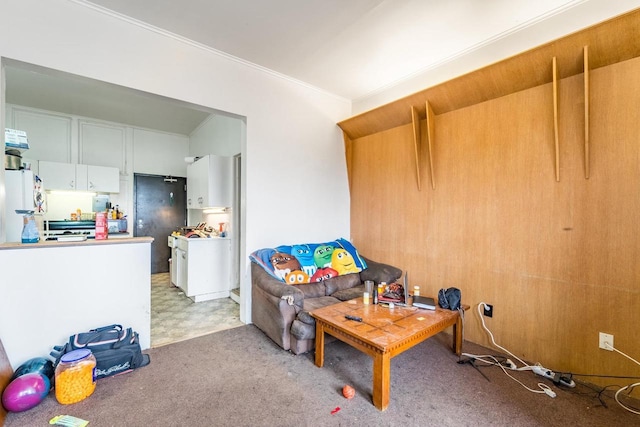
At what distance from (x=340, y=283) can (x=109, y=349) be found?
2.15 metres

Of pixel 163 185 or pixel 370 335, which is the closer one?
pixel 370 335

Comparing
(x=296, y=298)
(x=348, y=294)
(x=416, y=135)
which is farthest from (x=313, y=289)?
(x=416, y=135)

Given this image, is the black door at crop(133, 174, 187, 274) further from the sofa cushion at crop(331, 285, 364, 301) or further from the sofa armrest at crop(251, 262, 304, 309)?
the sofa cushion at crop(331, 285, 364, 301)

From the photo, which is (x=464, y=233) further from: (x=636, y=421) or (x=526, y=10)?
(x=526, y=10)

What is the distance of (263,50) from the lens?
9.32 feet

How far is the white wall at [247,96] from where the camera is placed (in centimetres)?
211

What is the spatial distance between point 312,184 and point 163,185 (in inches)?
144

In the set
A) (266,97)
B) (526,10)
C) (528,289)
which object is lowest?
(528,289)

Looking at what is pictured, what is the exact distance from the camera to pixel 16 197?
86.4 inches

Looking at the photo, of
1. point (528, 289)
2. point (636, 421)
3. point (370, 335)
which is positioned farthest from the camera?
point (528, 289)

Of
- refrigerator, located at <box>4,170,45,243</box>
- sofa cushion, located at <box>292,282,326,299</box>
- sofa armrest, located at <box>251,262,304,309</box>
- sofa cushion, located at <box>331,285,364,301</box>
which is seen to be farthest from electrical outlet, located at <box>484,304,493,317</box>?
refrigerator, located at <box>4,170,45,243</box>

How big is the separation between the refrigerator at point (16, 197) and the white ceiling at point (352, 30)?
83cm

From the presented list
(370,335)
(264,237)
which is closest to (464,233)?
(370,335)

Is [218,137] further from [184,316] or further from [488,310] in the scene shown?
[488,310]
